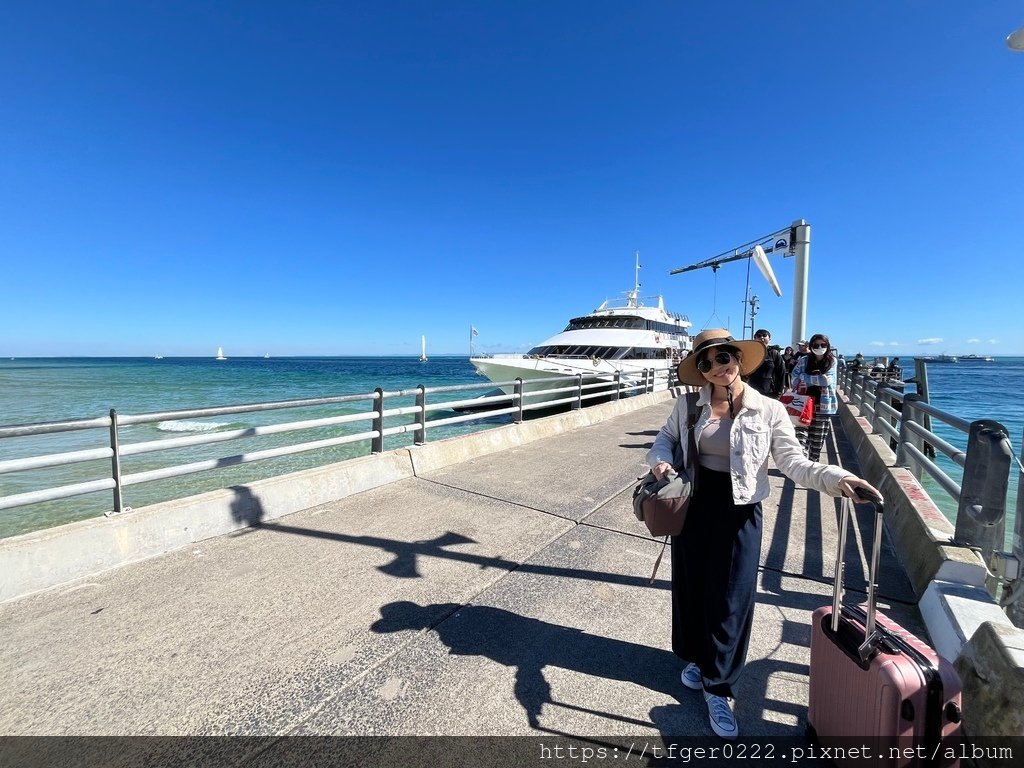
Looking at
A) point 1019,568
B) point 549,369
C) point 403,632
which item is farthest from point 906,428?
point 549,369

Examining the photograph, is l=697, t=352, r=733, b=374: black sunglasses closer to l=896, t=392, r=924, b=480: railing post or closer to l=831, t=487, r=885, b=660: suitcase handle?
l=831, t=487, r=885, b=660: suitcase handle

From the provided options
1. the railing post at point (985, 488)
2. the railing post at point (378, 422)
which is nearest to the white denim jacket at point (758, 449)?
the railing post at point (985, 488)

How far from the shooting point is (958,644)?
220 cm

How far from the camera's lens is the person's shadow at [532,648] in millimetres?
2238

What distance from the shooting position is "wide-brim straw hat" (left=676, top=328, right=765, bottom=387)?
2.18 meters

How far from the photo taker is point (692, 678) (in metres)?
2.23

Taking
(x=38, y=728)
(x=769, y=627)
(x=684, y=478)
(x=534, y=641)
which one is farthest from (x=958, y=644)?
(x=38, y=728)

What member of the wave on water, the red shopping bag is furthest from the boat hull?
the red shopping bag

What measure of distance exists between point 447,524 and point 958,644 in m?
3.44

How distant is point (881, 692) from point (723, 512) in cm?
77

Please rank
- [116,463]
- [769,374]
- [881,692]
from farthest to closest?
[769,374]
[116,463]
[881,692]

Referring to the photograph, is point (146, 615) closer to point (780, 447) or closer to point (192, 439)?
point (192, 439)

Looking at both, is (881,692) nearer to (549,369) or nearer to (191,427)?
(549,369)

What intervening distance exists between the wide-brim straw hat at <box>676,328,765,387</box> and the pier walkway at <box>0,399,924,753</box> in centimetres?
154
